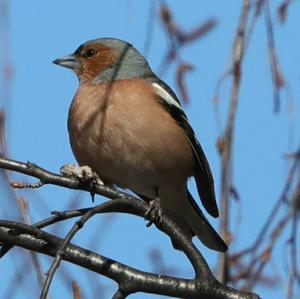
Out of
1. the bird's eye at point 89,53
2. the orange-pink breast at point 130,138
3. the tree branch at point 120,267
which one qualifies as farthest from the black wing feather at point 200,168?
the tree branch at point 120,267

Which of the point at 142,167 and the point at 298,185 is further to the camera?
the point at 142,167

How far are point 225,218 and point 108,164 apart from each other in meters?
1.36

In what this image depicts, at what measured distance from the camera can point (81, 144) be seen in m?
4.77

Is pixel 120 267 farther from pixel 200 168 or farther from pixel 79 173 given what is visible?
pixel 200 168

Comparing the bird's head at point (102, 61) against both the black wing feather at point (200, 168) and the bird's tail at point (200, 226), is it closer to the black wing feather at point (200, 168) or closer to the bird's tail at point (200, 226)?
the black wing feather at point (200, 168)

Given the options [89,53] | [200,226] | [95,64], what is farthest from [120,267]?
[89,53]

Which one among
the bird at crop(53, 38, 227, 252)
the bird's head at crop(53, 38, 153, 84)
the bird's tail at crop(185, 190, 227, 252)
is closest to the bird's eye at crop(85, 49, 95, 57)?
the bird's head at crop(53, 38, 153, 84)

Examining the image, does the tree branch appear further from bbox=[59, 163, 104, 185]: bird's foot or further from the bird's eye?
the bird's eye

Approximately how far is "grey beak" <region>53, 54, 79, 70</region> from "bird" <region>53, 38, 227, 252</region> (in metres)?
0.19

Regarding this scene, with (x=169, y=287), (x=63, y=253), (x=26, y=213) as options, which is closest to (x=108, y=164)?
(x=26, y=213)

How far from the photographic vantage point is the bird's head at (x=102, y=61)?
545cm

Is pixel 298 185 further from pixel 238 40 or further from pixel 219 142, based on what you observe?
pixel 238 40

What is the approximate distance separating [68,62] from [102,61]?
0.25 m

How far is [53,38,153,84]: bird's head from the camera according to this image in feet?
17.9
